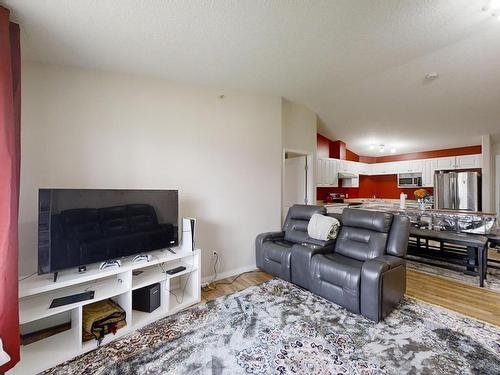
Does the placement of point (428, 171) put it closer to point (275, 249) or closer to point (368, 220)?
point (368, 220)

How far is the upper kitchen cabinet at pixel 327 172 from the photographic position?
5520 mm

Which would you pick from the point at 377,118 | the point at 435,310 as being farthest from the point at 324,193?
the point at 435,310

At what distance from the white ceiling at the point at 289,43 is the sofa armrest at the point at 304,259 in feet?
7.15

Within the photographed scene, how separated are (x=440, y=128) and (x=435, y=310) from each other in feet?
13.7

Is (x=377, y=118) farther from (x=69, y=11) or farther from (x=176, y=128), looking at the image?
(x=69, y=11)

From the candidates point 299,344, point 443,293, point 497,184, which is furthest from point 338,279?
point 497,184

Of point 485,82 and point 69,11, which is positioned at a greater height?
point 485,82

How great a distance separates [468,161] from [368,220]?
478cm

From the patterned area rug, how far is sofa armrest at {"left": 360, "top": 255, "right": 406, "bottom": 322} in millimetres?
107

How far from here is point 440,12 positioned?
199 centimetres

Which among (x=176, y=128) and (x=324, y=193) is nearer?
(x=176, y=128)

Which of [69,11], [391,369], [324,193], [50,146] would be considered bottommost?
[391,369]

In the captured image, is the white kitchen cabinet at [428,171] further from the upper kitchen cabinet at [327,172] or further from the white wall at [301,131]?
the white wall at [301,131]

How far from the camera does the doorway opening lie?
478 centimetres
